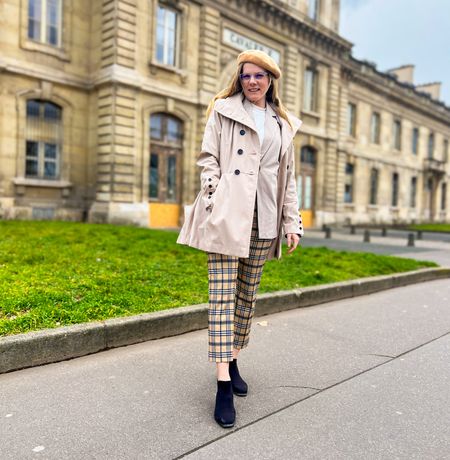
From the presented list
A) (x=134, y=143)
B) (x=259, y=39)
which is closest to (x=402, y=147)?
(x=259, y=39)

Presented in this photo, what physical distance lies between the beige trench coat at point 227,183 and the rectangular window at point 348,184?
2687cm

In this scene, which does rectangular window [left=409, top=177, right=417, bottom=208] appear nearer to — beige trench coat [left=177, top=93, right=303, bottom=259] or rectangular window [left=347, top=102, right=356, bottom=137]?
rectangular window [left=347, top=102, right=356, bottom=137]

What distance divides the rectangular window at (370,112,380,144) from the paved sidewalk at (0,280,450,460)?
28.6 metres

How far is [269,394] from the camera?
2938 mm

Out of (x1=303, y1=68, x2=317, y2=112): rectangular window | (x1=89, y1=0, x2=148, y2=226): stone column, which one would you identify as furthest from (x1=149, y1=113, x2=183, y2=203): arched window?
(x1=303, y1=68, x2=317, y2=112): rectangular window

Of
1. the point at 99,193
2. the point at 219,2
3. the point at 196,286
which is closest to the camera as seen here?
the point at 196,286

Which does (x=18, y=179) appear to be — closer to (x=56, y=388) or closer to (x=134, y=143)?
(x=134, y=143)

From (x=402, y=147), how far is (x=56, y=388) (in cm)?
3472

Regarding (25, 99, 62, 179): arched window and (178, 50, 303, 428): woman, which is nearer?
(178, 50, 303, 428): woman

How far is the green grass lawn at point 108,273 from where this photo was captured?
12.9 ft

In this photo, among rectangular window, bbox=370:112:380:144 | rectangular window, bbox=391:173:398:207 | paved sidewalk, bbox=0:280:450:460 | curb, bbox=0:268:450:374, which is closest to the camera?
paved sidewalk, bbox=0:280:450:460

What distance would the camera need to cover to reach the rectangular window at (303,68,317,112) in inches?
944

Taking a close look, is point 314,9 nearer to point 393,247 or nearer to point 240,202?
point 393,247

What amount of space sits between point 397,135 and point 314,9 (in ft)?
43.6
